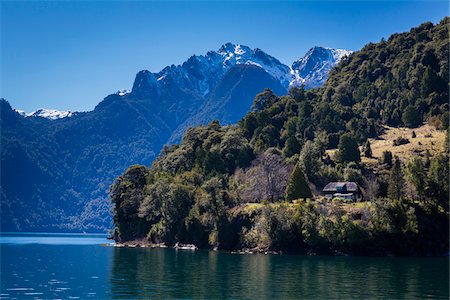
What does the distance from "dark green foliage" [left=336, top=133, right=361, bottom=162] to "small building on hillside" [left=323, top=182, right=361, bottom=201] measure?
15524 millimetres

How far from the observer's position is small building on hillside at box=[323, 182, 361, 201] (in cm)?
11607

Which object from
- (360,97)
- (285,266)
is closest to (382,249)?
(285,266)

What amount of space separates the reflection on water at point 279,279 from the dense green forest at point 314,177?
18.2 m

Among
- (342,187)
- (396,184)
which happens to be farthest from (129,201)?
(396,184)

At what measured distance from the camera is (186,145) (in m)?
163

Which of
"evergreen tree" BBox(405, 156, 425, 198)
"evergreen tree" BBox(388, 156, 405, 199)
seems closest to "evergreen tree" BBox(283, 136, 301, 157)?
"evergreen tree" BBox(388, 156, 405, 199)

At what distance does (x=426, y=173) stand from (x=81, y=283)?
3028 inches

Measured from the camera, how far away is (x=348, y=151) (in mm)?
133125

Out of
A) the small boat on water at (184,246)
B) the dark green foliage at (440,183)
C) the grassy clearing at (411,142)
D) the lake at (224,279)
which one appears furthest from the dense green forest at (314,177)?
the lake at (224,279)

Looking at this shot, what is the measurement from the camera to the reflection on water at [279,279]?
48.4 metres

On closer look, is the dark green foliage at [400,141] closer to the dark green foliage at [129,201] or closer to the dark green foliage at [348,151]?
the dark green foliage at [348,151]

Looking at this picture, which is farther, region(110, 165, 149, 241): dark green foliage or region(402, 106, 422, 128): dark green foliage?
region(402, 106, 422, 128): dark green foliage

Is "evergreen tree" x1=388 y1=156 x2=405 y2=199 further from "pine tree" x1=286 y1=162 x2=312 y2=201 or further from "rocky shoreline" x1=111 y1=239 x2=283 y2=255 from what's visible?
"rocky shoreline" x1=111 y1=239 x2=283 y2=255

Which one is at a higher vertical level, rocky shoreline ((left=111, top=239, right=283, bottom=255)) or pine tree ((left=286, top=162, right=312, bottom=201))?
pine tree ((left=286, top=162, right=312, bottom=201))
